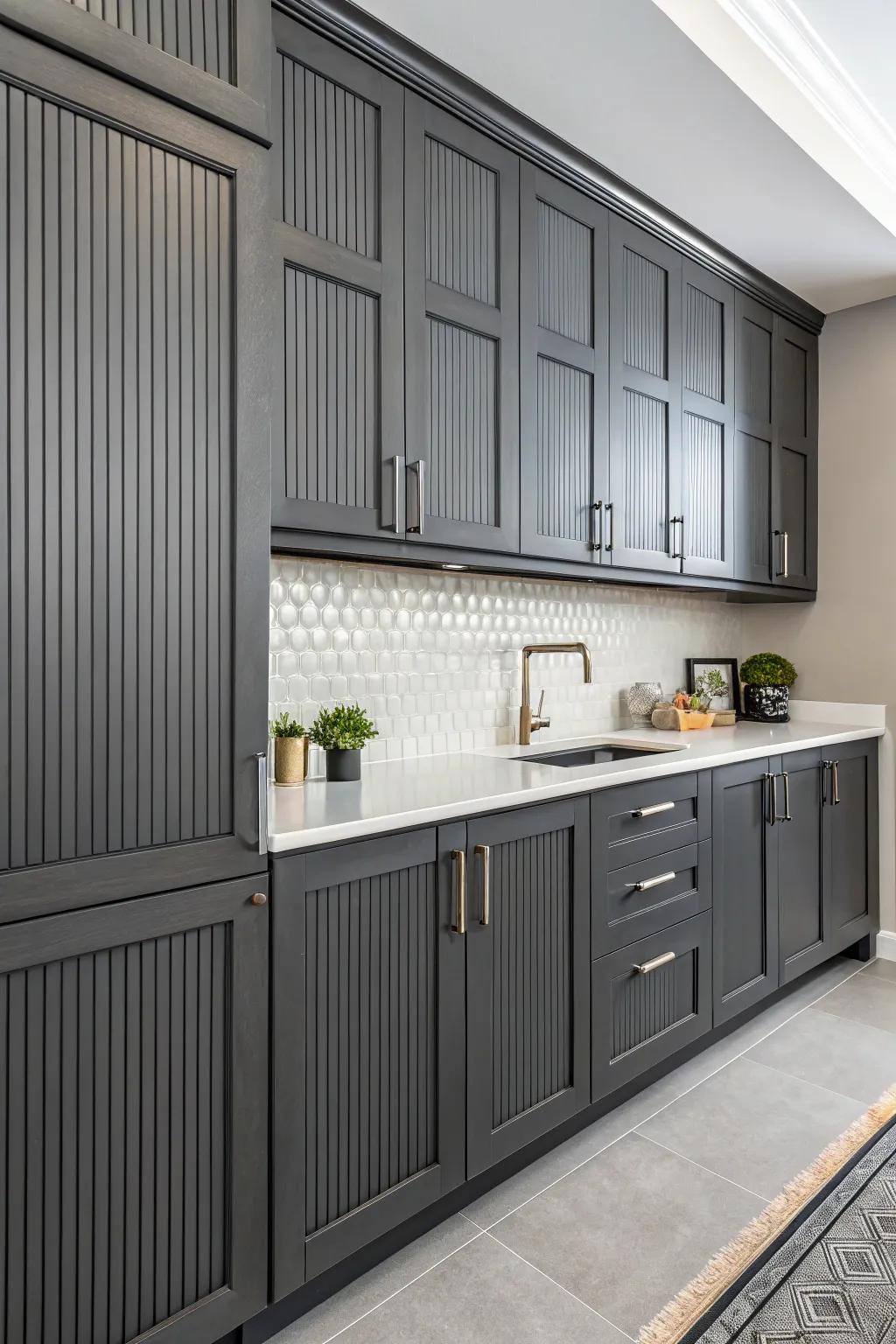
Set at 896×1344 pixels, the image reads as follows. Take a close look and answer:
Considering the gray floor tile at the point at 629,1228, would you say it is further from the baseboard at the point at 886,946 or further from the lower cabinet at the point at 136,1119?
the baseboard at the point at 886,946

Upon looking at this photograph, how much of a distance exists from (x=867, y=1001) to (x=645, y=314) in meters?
2.46

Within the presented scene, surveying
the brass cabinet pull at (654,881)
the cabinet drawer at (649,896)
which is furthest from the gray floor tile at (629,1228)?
the brass cabinet pull at (654,881)

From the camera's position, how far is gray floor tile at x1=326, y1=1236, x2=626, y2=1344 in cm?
147

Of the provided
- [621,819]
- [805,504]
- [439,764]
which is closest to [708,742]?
[621,819]

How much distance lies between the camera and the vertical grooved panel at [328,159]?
66.3 inches

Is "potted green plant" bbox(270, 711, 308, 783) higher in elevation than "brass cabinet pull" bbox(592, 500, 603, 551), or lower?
lower

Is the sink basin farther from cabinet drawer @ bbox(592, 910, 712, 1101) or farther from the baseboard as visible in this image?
the baseboard

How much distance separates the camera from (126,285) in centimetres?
121

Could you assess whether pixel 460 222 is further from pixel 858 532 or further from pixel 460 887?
pixel 858 532

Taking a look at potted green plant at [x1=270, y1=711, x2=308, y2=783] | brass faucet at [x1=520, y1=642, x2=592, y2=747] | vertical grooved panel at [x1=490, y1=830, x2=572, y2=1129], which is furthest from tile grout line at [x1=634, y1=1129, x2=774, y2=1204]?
potted green plant at [x1=270, y1=711, x2=308, y2=783]

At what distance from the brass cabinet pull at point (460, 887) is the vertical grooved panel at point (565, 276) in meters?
1.44

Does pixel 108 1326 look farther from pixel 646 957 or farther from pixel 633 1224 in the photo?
pixel 646 957

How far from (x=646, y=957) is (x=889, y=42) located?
8.30 feet

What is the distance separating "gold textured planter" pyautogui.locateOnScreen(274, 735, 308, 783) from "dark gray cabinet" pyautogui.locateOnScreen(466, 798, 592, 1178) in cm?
49
